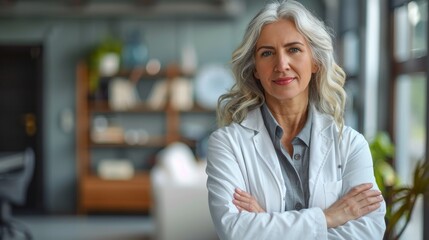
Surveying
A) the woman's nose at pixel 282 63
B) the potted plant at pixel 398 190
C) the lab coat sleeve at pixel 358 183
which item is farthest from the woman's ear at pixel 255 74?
the potted plant at pixel 398 190

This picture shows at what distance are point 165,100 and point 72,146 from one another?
1.35m

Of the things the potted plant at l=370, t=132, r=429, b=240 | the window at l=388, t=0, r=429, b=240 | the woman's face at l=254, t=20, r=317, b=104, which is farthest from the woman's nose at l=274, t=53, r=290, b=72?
the window at l=388, t=0, r=429, b=240

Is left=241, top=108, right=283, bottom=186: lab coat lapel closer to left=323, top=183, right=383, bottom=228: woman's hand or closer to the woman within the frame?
the woman

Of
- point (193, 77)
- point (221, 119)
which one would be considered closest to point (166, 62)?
point (193, 77)

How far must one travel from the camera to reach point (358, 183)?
6.40 feet

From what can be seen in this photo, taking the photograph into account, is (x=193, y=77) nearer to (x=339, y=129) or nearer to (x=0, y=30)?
(x=0, y=30)

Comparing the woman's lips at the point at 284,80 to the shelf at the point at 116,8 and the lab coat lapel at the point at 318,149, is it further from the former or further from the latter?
the shelf at the point at 116,8

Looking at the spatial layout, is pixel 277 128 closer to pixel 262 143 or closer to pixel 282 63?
pixel 262 143

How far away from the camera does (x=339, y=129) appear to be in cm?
197

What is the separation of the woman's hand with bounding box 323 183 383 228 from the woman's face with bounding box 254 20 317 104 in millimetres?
292

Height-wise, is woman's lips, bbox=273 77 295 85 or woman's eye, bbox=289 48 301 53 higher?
woman's eye, bbox=289 48 301 53

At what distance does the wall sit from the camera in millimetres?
9914

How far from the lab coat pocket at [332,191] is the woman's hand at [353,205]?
0.01 m

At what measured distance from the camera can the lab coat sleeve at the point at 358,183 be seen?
1.93 m
